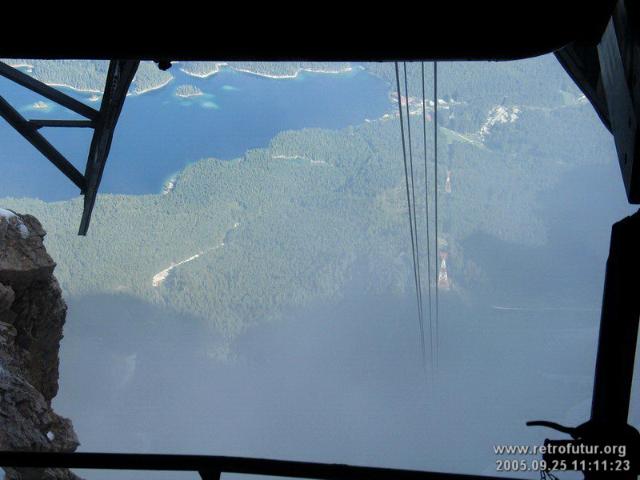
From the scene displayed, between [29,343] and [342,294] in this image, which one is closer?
[29,343]

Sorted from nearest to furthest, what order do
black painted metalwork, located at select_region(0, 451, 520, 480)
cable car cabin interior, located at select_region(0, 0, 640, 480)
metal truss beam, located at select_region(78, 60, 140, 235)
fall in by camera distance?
1. black painted metalwork, located at select_region(0, 451, 520, 480)
2. metal truss beam, located at select_region(78, 60, 140, 235)
3. cable car cabin interior, located at select_region(0, 0, 640, 480)

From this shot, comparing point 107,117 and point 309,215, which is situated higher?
point 309,215

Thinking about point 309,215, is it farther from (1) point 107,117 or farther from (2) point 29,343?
(1) point 107,117

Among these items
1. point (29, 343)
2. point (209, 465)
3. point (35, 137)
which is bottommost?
point (209, 465)

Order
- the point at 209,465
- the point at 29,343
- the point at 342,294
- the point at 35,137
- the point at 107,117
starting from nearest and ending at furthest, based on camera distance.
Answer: the point at 209,465 < the point at 107,117 < the point at 35,137 < the point at 29,343 < the point at 342,294

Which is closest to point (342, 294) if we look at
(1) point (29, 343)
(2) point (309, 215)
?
(2) point (309, 215)

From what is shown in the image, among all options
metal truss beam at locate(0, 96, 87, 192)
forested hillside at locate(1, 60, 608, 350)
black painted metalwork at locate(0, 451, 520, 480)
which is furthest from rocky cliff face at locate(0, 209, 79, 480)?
forested hillside at locate(1, 60, 608, 350)

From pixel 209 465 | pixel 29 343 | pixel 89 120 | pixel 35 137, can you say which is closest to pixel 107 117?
pixel 89 120

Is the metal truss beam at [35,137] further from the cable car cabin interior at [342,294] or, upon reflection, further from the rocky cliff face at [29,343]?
the cable car cabin interior at [342,294]

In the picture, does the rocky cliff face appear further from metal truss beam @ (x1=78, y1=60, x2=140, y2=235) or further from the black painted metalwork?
the black painted metalwork

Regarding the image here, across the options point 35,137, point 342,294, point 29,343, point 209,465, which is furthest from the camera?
point 342,294
